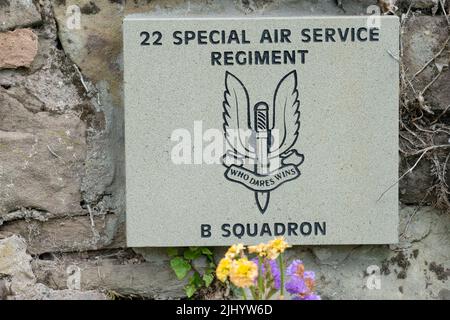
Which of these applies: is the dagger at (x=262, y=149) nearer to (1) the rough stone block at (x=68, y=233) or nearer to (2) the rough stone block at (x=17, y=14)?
(1) the rough stone block at (x=68, y=233)

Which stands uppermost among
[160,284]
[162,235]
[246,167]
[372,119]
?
[372,119]

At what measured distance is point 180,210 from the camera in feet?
7.52

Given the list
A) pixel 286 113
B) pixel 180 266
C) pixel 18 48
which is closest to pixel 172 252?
pixel 180 266

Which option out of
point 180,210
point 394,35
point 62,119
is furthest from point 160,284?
point 394,35

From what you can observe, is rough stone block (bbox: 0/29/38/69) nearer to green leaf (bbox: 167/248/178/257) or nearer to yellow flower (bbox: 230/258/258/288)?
green leaf (bbox: 167/248/178/257)

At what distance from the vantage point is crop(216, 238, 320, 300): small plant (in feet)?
5.59

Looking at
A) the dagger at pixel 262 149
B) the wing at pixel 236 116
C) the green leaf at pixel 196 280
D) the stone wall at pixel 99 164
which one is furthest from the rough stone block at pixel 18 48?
the green leaf at pixel 196 280

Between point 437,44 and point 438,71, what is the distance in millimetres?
88

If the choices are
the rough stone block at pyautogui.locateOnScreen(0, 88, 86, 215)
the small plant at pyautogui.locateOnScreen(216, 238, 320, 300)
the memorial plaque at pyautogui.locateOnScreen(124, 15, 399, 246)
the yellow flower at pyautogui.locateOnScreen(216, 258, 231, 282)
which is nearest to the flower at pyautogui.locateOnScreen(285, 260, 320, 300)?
the small plant at pyautogui.locateOnScreen(216, 238, 320, 300)

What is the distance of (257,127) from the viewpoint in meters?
2.29

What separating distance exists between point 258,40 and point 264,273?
734 millimetres

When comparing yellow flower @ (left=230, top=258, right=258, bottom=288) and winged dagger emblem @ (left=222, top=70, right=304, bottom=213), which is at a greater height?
winged dagger emblem @ (left=222, top=70, right=304, bottom=213)

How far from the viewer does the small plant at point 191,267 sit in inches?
92.2

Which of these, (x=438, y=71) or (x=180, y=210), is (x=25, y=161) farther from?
(x=438, y=71)
